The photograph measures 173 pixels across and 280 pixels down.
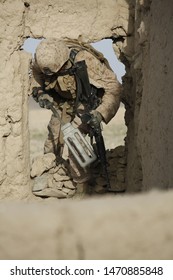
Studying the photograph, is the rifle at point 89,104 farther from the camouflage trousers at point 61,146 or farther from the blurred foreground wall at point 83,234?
the blurred foreground wall at point 83,234

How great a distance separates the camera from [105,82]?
204 inches

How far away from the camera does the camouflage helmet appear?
16.0 ft

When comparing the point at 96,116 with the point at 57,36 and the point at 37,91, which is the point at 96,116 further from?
the point at 57,36

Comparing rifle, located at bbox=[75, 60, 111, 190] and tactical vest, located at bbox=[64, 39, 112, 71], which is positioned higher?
tactical vest, located at bbox=[64, 39, 112, 71]

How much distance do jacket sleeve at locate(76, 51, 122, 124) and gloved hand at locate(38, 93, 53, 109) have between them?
0.52m

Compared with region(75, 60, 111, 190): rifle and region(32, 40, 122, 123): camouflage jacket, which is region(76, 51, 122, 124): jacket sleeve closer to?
region(32, 40, 122, 123): camouflage jacket

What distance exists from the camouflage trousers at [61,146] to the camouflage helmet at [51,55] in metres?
0.68

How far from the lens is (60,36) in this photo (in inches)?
206

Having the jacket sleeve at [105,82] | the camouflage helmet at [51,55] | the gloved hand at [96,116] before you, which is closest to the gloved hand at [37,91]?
the camouflage helmet at [51,55]

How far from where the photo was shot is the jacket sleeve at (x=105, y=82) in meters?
5.09

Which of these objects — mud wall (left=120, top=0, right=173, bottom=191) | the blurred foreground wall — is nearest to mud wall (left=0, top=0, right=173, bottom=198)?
mud wall (left=120, top=0, right=173, bottom=191)

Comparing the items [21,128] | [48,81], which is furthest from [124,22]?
[21,128]

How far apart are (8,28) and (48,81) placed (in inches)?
28.7

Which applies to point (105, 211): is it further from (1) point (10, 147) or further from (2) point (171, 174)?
(1) point (10, 147)
